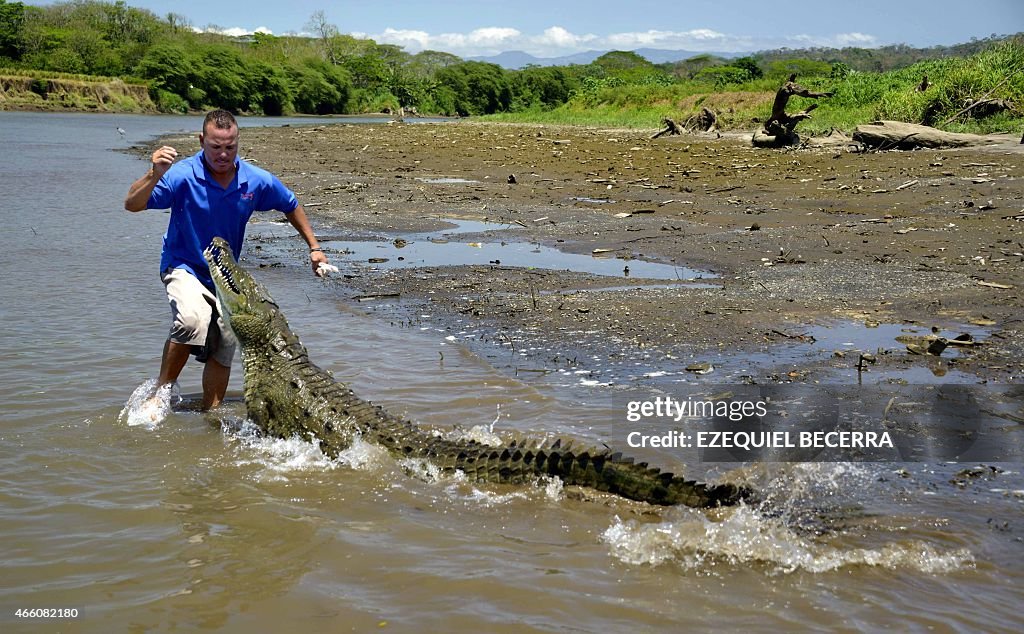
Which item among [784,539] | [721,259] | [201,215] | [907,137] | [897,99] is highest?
[897,99]

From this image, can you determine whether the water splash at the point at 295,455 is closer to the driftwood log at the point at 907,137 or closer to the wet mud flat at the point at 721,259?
the wet mud flat at the point at 721,259

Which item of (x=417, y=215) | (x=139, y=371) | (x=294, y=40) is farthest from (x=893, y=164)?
(x=294, y=40)

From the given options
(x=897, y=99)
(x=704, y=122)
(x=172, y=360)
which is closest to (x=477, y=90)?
(x=704, y=122)

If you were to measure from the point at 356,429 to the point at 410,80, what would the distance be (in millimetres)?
96587

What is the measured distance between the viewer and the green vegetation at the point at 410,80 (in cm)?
2067

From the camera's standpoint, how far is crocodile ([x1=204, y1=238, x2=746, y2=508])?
12.1ft

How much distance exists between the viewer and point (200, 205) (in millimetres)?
4629

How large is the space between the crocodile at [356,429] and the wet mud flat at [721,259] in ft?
4.91

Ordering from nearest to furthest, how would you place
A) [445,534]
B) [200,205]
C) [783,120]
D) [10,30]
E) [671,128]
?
1. [445,534]
2. [200,205]
3. [783,120]
4. [671,128]
5. [10,30]

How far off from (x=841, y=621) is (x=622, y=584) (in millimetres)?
746

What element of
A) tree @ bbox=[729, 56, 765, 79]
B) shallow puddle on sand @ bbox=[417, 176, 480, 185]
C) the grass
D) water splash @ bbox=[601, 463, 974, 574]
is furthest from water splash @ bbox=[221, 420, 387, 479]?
tree @ bbox=[729, 56, 765, 79]

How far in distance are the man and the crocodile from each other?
0.12 metres

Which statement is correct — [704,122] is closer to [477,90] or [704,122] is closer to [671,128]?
[671,128]

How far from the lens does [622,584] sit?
3029 mm
